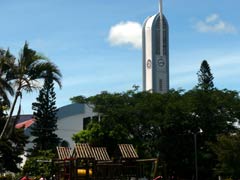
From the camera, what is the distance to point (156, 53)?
109125 millimetres

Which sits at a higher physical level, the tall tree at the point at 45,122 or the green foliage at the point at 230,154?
the tall tree at the point at 45,122

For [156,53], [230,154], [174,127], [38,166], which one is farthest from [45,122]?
[156,53]

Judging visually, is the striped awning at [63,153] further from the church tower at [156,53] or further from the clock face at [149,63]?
the clock face at [149,63]

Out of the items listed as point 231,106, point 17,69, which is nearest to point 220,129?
point 231,106

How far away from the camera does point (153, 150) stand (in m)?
55.6

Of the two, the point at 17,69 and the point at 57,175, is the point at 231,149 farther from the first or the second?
the point at 17,69

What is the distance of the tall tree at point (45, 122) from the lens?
71688 millimetres

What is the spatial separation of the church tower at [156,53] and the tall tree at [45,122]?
36.6 m

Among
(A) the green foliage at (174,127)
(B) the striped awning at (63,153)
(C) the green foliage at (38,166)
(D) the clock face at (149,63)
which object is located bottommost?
A: (C) the green foliage at (38,166)

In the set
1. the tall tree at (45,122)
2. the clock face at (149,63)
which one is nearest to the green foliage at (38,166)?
the tall tree at (45,122)

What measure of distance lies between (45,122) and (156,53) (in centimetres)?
4266

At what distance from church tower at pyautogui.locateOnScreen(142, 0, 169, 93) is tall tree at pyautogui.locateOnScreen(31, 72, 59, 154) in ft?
120

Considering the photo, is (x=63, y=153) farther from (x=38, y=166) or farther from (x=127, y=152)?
(x=38, y=166)

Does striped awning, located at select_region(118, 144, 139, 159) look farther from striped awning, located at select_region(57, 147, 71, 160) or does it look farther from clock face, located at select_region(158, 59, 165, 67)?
clock face, located at select_region(158, 59, 165, 67)
